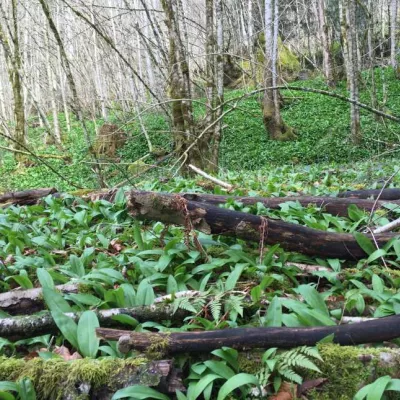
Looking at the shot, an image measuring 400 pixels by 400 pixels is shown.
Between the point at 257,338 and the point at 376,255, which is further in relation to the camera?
the point at 376,255

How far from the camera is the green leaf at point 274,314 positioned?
2.05 meters

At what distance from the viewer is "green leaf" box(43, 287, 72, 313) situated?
224 centimetres

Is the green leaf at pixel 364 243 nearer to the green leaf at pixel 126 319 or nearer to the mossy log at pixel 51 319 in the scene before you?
the mossy log at pixel 51 319

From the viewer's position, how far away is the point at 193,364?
1.87m

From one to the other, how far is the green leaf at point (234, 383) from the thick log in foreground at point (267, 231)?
4.04 feet

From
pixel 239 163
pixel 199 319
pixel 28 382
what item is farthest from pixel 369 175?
pixel 239 163

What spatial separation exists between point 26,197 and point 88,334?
12.8 ft

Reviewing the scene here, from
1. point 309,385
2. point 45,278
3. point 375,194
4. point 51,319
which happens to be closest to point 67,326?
point 51,319

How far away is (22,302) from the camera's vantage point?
245cm

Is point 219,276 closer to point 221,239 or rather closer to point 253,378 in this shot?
point 221,239

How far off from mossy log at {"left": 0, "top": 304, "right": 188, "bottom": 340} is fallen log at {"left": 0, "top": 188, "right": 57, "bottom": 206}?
11.2ft

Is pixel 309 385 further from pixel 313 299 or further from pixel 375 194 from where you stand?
pixel 375 194

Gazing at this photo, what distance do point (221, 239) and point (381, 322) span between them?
1482 millimetres

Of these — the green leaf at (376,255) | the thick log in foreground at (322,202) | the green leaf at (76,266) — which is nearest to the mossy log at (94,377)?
the green leaf at (76,266)
